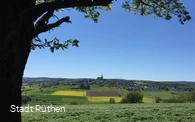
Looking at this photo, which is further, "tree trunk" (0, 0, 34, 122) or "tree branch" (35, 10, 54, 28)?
"tree branch" (35, 10, 54, 28)

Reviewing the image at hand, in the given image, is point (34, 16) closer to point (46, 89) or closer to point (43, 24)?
point (43, 24)

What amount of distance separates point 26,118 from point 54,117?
1472 millimetres

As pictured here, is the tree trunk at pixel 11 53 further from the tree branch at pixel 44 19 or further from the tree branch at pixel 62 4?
the tree branch at pixel 44 19

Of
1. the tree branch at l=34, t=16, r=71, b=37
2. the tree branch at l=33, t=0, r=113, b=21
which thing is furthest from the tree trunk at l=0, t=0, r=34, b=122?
the tree branch at l=34, t=16, r=71, b=37

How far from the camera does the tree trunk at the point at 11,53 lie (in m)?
5.41

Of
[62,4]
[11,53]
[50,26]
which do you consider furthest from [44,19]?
[11,53]

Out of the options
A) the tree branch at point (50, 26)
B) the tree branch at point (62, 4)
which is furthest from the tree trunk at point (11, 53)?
the tree branch at point (50, 26)

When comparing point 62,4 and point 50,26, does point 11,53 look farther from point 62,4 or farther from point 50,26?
point 62,4

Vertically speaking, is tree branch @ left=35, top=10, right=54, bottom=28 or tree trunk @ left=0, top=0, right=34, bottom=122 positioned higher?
tree branch @ left=35, top=10, right=54, bottom=28

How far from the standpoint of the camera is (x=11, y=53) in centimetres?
551

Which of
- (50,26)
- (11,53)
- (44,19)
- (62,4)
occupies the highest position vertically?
(62,4)

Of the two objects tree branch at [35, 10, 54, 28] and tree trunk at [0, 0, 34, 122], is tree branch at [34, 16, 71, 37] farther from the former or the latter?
tree trunk at [0, 0, 34, 122]

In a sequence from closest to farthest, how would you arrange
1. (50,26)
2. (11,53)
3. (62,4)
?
1. (11,53)
2. (62,4)
3. (50,26)

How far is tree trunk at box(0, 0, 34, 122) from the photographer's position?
5.41 metres
